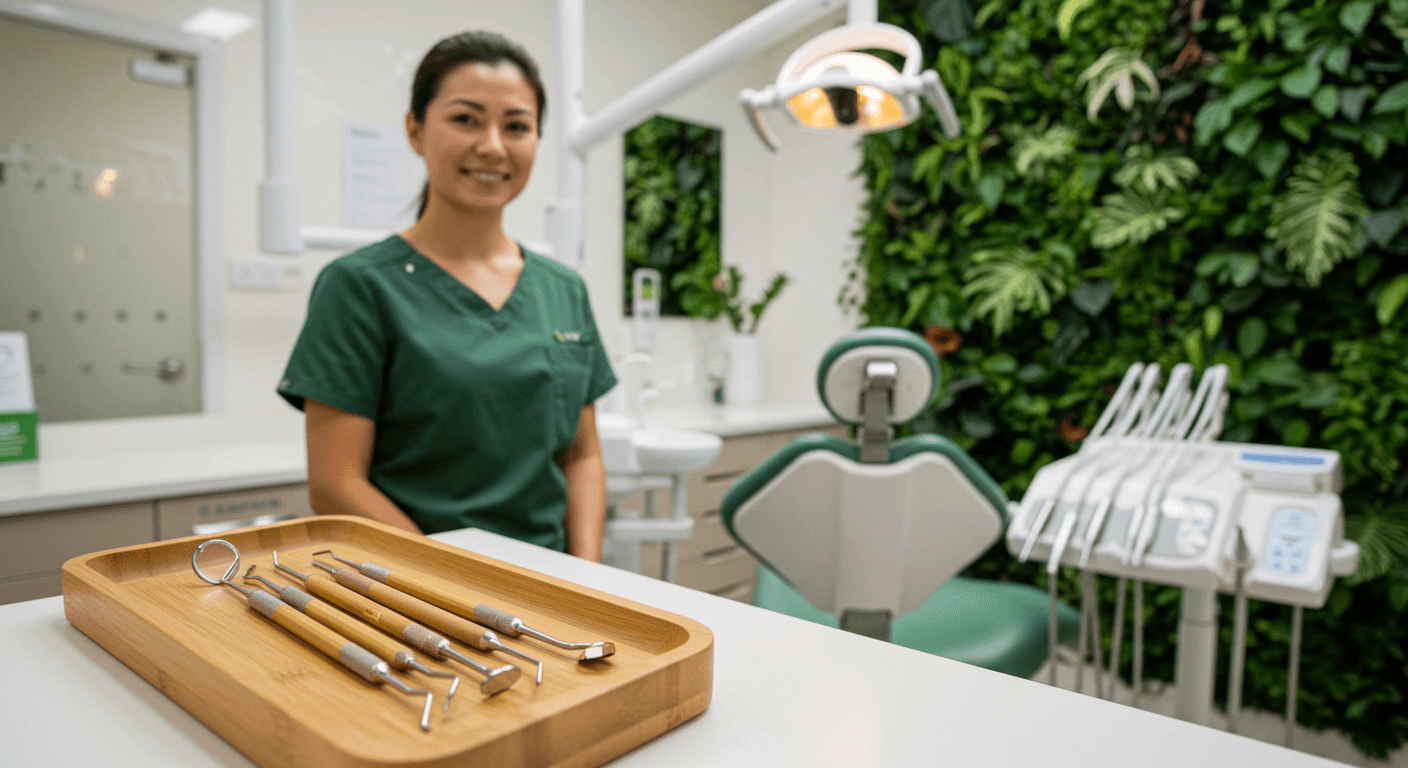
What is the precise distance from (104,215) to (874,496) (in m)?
2.06

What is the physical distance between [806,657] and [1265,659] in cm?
253

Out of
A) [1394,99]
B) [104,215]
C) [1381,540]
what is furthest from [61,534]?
[1394,99]

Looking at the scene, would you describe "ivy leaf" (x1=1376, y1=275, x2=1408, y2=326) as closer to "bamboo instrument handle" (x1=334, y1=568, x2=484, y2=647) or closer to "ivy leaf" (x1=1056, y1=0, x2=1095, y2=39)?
"ivy leaf" (x1=1056, y1=0, x2=1095, y2=39)

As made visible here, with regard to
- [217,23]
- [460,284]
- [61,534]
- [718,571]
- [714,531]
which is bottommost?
[718,571]

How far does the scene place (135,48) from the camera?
88.4 inches

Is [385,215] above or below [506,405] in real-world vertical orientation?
above

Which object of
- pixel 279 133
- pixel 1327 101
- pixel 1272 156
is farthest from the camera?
pixel 1272 156

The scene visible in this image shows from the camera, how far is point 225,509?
1904 mm

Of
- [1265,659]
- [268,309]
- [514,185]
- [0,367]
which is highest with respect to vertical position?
[514,185]

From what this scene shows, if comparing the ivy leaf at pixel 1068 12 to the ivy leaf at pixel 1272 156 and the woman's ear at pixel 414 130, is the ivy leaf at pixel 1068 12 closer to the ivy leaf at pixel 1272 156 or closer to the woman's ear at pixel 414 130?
the ivy leaf at pixel 1272 156

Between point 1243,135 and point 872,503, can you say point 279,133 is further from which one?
point 1243,135

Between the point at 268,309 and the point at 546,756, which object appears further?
the point at 268,309

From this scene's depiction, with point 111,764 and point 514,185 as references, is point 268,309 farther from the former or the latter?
point 111,764

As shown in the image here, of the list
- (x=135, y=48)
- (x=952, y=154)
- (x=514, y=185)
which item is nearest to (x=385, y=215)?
(x=135, y=48)
